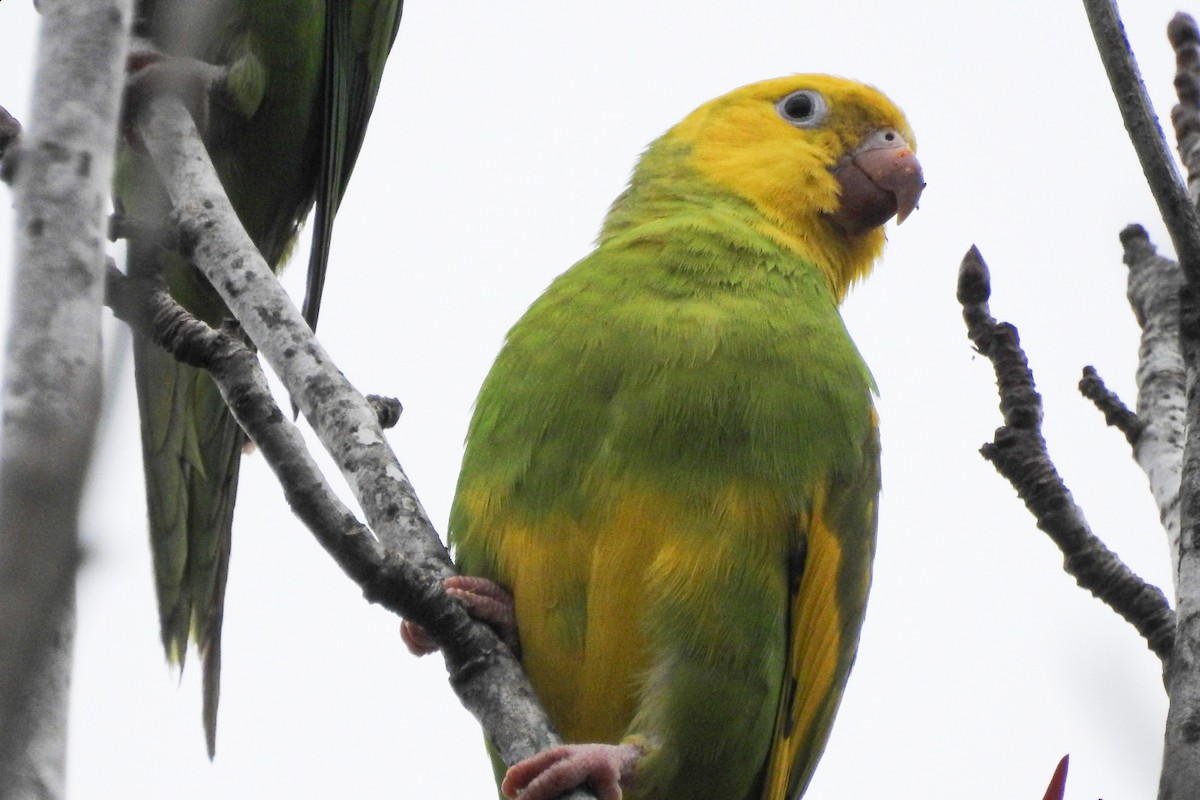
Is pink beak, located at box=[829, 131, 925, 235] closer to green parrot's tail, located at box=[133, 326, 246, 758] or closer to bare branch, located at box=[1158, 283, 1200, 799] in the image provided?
bare branch, located at box=[1158, 283, 1200, 799]

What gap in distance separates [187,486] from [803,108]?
2.63 meters

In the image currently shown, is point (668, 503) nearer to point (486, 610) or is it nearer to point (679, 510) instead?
point (679, 510)

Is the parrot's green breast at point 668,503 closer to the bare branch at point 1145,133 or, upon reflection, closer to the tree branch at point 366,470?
the tree branch at point 366,470

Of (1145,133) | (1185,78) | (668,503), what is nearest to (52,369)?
(668,503)

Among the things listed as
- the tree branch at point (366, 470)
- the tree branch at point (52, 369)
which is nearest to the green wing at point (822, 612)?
the tree branch at point (366, 470)

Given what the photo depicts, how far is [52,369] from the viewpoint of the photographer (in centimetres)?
169

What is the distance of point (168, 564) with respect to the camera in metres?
4.93

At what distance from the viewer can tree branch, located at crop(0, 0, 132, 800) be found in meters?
1.25

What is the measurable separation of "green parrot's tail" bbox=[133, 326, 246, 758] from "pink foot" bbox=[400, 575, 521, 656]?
1485 mm

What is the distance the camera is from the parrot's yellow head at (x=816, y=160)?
194 inches

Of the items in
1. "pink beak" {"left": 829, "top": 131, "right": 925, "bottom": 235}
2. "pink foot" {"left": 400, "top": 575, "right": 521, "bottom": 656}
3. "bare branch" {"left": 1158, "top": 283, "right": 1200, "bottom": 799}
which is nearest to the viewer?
"bare branch" {"left": 1158, "top": 283, "right": 1200, "bottom": 799}

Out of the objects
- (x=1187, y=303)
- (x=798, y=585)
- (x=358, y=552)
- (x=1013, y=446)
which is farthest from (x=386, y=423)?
(x=1187, y=303)

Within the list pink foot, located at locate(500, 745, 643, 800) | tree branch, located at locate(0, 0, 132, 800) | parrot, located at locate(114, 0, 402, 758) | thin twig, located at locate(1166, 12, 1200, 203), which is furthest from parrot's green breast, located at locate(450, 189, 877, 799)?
tree branch, located at locate(0, 0, 132, 800)

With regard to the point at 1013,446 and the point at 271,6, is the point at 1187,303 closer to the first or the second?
the point at 1013,446
